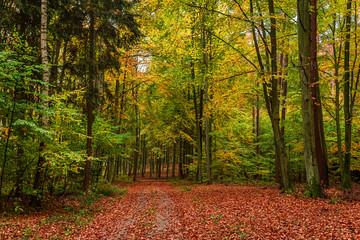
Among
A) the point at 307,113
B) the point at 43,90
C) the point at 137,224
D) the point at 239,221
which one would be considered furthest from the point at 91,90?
the point at 307,113

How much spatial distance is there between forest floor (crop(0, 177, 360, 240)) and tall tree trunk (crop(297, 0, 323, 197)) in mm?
609

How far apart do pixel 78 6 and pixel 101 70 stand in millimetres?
3144

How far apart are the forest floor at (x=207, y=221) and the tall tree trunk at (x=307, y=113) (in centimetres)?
61

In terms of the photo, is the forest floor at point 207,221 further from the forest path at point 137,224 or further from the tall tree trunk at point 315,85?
the tall tree trunk at point 315,85

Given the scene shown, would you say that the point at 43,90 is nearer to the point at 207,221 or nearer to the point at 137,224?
the point at 137,224

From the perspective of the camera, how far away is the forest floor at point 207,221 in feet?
17.0

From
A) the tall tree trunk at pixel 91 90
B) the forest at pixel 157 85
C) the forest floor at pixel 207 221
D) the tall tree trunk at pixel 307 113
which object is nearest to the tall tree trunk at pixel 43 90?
the forest at pixel 157 85

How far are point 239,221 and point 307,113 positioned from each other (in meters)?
4.67

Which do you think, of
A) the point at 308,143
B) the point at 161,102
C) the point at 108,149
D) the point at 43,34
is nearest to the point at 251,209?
the point at 308,143

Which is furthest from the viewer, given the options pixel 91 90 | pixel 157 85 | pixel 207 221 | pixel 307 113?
Result: pixel 157 85

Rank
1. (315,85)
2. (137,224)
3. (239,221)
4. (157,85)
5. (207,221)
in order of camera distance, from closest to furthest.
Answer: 1. (239,221)
2. (207,221)
3. (137,224)
4. (315,85)
5. (157,85)

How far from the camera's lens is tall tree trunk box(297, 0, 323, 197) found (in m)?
7.77

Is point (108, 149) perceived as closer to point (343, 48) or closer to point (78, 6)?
point (78, 6)

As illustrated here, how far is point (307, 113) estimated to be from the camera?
793cm
